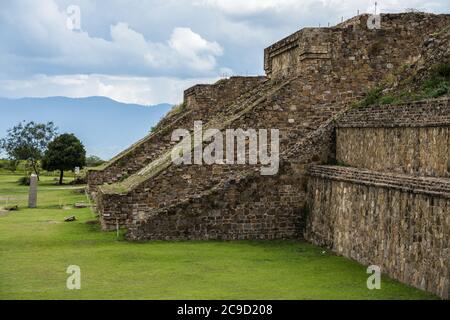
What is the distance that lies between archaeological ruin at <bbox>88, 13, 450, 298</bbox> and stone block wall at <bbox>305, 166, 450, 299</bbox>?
0.03 metres

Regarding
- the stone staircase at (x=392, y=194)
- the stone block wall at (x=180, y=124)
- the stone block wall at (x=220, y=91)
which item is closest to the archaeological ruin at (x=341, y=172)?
the stone staircase at (x=392, y=194)

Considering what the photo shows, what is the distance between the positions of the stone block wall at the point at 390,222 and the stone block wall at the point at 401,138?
0.77 meters

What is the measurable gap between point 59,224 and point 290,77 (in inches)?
356

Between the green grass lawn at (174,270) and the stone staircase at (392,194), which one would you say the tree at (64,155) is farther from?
the stone staircase at (392,194)

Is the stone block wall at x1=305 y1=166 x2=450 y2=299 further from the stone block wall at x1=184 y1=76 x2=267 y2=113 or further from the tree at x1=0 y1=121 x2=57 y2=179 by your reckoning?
the tree at x1=0 y1=121 x2=57 y2=179

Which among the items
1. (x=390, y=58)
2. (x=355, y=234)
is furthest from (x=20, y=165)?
(x=355, y=234)

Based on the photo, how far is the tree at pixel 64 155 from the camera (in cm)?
5259

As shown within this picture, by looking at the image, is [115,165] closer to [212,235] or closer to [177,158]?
[177,158]

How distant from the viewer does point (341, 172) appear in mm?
17656

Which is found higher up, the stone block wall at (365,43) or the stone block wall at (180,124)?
the stone block wall at (365,43)

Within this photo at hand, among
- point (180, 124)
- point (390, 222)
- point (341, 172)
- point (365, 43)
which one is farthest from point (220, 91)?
point (390, 222)

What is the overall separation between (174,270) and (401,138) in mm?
5825
